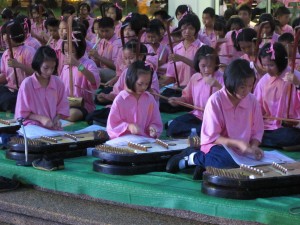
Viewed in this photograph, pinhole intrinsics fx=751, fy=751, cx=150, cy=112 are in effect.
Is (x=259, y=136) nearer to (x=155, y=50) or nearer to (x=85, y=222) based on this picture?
(x=85, y=222)

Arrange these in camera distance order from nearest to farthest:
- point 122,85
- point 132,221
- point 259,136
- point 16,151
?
point 132,221, point 259,136, point 16,151, point 122,85

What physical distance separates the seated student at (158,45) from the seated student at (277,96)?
2543 mm

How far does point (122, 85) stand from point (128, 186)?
2511mm

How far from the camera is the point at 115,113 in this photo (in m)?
5.54

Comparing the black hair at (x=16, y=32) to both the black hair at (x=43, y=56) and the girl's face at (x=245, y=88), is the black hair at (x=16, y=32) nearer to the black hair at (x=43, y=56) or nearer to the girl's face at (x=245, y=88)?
the black hair at (x=43, y=56)

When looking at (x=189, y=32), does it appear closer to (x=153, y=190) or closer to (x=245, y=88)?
(x=245, y=88)

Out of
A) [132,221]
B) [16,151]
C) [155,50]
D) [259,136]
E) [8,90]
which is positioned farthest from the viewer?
[155,50]

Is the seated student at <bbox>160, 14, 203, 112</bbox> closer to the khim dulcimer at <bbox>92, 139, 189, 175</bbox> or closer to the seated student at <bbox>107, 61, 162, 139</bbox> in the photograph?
the seated student at <bbox>107, 61, 162, 139</bbox>

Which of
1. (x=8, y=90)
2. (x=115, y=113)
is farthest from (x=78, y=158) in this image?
(x=8, y=90)

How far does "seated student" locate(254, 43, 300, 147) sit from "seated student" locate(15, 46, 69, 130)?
163 cm

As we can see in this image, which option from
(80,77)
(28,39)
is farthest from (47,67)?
(28,39)

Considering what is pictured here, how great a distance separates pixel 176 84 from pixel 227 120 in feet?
10.3

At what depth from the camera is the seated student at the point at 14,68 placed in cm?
775

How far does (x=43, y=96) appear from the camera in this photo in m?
6.08
